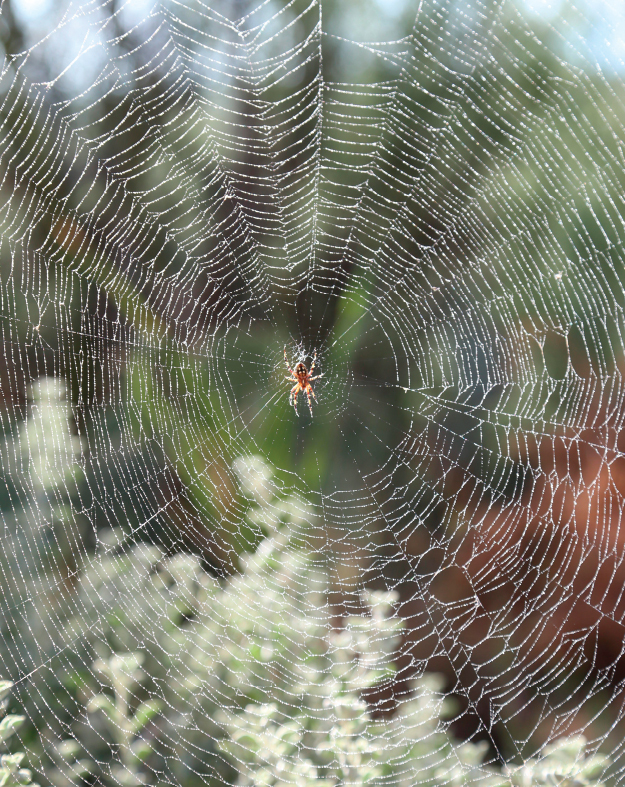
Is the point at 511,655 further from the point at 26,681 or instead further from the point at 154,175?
the point at 154,175

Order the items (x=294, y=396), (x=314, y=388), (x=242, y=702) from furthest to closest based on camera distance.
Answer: (x=314, y=388)
(x=294, y=396)
(x=242, y=702)

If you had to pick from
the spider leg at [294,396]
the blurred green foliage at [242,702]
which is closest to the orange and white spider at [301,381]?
the spider leg at [294,396]

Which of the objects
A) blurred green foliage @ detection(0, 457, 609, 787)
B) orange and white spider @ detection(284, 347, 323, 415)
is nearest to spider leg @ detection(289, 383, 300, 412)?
orange and white spider @ detection(284, 347, 323, 415)

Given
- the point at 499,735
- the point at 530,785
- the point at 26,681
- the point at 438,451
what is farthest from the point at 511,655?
the point at 26,681

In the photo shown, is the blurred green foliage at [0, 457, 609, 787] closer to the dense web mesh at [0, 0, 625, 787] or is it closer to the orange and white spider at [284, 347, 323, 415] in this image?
the dense web mesh at [0, 0, 625, 787]

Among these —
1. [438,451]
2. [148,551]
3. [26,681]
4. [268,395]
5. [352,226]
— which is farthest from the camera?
[268,395]

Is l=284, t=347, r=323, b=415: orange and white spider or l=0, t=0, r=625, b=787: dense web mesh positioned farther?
l=284, t=347, r=323, b=415: orange and white spider

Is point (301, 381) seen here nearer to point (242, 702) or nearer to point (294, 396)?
point (294, 396)

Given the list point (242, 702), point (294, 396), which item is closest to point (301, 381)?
point (294, 396)
